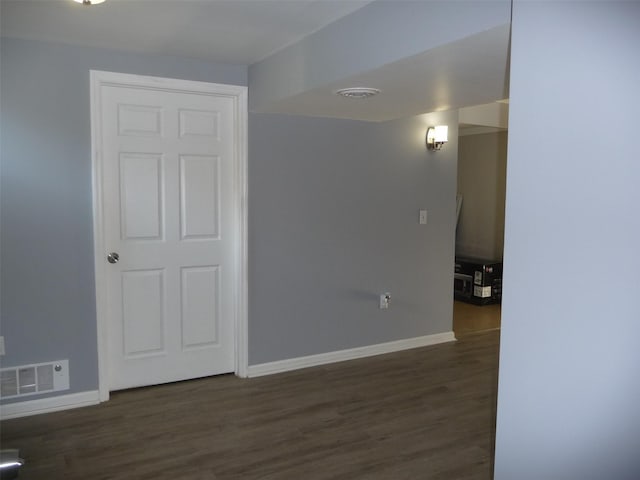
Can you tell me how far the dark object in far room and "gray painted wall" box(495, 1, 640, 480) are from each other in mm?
4849

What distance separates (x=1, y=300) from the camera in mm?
3078

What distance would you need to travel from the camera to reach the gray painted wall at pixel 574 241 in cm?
134

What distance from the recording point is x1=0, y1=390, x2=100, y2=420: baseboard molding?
3.14 meters

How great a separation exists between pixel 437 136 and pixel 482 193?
2816mm

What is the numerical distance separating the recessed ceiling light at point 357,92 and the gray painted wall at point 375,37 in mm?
191

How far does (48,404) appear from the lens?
128 inches

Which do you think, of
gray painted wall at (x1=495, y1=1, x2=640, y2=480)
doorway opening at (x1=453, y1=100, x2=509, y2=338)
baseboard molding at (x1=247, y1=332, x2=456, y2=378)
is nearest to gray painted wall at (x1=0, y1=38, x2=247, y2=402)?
baseboard molding at (x1=247, y1=332, x2=456, y2=378)

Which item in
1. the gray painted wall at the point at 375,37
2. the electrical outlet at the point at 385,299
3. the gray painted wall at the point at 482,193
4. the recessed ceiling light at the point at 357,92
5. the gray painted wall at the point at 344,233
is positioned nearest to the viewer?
the gray painted wall at the point at 375,37

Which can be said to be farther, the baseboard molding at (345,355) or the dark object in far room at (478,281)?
the dark object in far room at (478,281)

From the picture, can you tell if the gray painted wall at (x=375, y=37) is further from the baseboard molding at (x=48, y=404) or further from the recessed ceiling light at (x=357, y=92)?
the baseboard molding at (x=48, y=404)

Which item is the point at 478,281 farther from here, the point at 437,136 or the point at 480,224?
the point at 437,136

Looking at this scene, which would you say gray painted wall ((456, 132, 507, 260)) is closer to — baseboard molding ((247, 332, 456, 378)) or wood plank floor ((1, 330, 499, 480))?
baseboard molding ((247, 332, 456, 378))

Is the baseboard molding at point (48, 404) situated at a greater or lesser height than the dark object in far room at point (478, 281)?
lesser

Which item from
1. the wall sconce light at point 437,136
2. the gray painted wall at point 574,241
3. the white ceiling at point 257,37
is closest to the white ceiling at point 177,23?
the white ceiling at point 257,37
